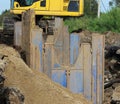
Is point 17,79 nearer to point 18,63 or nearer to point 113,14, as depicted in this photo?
point 18,63

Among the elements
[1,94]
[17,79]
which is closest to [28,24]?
[17,79]

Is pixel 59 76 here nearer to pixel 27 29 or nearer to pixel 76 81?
pixel 76 81

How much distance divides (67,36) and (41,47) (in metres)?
0.60

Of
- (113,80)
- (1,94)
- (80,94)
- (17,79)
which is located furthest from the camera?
(113,80)

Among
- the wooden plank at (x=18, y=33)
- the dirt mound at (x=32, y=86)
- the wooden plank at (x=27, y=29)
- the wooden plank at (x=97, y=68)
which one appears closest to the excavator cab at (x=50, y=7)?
the wooden plank at (x=18, y=33)

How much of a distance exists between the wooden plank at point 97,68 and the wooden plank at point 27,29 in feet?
3.67

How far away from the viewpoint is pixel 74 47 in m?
8.81

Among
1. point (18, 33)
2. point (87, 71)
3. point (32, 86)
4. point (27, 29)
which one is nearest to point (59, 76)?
point (87, 71)

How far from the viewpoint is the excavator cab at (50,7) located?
671 inches

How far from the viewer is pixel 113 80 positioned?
1041 cm

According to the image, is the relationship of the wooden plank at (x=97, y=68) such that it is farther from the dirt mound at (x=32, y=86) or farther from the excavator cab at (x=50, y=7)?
the excavator cab at (x=50, y=7)

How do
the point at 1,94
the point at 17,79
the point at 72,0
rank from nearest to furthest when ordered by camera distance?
the point at 1,94 → the point at 17,79 → the point at 72,0

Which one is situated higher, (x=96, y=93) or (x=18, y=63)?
(x=18, y=63)

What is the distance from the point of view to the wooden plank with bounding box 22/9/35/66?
8.62 metres
